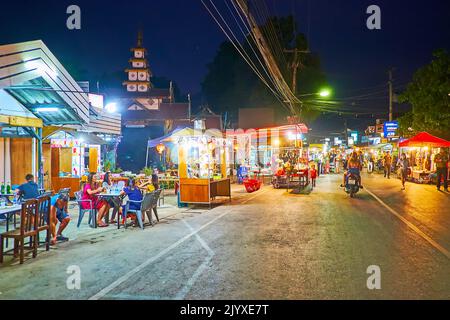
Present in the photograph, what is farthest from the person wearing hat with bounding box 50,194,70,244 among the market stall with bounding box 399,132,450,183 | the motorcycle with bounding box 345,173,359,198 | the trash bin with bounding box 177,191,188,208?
the market stall with bounding box 399,132,450,183

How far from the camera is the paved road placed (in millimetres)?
5504

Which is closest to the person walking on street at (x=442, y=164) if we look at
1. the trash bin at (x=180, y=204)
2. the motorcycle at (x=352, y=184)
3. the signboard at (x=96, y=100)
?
the motorcycle at (x=352, y=184)

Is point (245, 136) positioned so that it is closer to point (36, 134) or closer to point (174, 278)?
point (36, 134)

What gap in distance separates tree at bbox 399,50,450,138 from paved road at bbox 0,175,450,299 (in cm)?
1618

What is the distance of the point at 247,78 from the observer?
178 feet

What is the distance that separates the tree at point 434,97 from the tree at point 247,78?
11.4 m

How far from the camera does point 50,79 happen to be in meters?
12.1

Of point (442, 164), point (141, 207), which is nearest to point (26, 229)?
point (141, 207)

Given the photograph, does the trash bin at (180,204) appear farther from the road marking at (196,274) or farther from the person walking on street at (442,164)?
the person walking on street at (442,164)

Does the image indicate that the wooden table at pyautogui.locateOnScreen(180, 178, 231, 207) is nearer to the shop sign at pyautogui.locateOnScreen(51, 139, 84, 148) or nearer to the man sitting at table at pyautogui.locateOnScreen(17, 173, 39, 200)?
the man sitting at table at pyautogui.locateOnScreen(17, 173, 39, 200)

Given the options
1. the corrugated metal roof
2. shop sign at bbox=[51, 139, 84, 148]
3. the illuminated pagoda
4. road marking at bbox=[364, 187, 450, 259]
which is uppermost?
the illuminated pagoda

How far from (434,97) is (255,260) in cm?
2399
